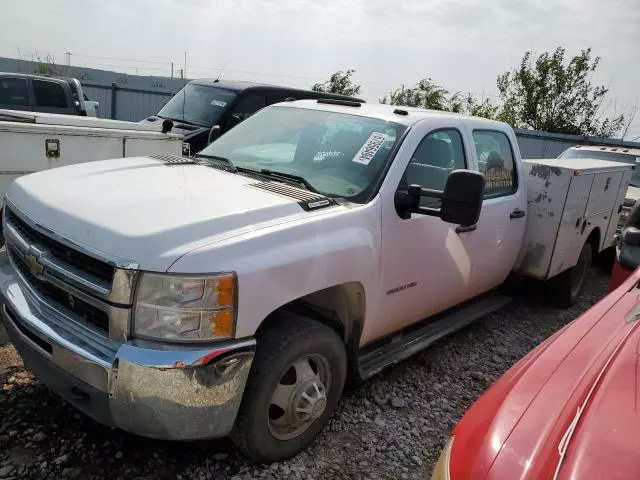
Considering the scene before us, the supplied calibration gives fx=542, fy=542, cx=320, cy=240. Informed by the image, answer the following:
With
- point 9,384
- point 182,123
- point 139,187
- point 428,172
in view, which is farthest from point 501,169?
point 182,123

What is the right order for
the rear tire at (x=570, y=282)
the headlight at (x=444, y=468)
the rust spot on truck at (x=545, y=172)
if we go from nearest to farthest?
the headlight at (x=444, y=468) < the rust spot on truck at (x=545, y=172) < the rear tire at (x=570, y=282)

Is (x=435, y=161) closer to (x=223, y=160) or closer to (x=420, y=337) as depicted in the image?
(x=420, y=337)

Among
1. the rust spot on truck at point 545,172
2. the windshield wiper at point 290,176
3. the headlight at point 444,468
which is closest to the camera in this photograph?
the headlight at point 444,468

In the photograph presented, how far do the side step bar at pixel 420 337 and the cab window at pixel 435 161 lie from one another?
0.92 m

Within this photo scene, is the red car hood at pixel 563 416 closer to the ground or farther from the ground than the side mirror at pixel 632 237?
closer to the ground

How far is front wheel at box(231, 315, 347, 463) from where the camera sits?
2508 mm

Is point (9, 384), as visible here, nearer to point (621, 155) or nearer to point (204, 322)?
point (204, 322)

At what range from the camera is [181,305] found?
2.19 m

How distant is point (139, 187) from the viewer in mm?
2834

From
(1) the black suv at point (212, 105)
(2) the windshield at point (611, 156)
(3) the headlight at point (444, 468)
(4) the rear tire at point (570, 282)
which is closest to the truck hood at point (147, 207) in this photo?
(3) the headlight at point (444, 468)

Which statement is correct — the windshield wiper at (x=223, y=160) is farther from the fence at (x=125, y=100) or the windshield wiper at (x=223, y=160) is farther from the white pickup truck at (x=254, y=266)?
the fence at (x=125, y=100)

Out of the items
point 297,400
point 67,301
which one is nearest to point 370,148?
point 297,400

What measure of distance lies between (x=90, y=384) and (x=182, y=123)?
24.1 ft

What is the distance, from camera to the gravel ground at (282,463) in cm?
262
